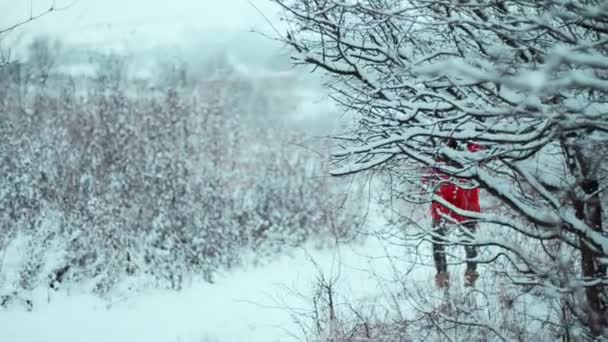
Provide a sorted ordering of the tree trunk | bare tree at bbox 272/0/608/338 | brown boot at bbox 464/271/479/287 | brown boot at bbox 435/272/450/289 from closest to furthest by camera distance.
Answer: bare tree at bbox 272/0/608/338 < the tree trunk < brown boot at bbox 464/271/479/287 < brown boot at bbox 435/272/450/289

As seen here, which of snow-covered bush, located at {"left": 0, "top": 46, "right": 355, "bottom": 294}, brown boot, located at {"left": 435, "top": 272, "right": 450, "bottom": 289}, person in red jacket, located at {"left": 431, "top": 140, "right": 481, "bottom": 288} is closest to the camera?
person in red jacket, located at {"left": 431, "top": 140, "right": 481, "bottom": 288}

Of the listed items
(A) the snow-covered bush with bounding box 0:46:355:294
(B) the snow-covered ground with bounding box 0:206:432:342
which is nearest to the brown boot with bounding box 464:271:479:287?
(B) the snow-covered ground with bounding box 0:206:432:342

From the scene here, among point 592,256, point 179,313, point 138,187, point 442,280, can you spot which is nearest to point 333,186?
point 138,187

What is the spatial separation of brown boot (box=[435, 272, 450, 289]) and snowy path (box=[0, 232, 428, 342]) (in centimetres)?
167

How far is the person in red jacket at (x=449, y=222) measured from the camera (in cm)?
419

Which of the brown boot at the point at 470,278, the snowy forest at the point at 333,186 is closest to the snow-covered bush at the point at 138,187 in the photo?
the snowy forest at the point at 333,186

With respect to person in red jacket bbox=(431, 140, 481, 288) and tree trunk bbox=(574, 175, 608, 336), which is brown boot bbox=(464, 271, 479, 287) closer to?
person in red jacket bbox=(431, 140, 481, 288)

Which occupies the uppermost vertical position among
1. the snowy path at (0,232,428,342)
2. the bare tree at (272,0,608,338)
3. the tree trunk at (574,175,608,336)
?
the bare tree at (272,0,608,338)

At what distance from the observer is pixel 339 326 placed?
17.5 ft

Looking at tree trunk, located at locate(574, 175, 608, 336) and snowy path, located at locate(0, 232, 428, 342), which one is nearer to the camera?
tree trunk, located at locate(574, 175, 608, 336)

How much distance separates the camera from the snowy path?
875 cm

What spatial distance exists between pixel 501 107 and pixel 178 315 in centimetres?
839

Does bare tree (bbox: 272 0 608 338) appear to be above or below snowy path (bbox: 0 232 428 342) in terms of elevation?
above

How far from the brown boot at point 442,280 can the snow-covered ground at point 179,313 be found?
5.12ft
